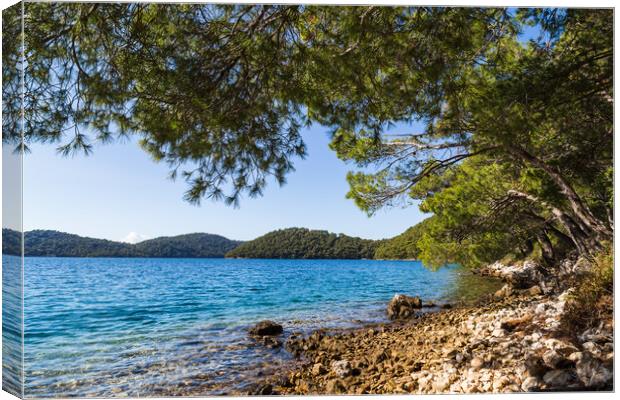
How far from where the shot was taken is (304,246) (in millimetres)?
3873

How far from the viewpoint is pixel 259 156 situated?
3396 millimetres

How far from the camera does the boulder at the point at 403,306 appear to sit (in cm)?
412

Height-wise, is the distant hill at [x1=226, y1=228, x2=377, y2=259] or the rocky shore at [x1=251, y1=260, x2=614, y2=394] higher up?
the distant hill at [x1=226, y1=228, x2=377, y2=259]

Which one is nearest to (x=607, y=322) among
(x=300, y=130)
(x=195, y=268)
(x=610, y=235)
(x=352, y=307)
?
(x=610, y=235)

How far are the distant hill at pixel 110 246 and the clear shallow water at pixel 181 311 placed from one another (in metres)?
0.10

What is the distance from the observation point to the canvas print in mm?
2836

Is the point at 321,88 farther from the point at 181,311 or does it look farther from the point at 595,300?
the point at 181,311

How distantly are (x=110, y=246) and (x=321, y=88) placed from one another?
1.99m

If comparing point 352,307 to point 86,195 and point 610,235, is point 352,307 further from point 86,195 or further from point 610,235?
point 86,195

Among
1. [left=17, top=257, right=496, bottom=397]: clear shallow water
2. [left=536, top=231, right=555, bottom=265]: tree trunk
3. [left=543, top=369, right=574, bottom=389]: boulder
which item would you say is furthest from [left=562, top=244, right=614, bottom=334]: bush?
[left=536, top=231, right=555, bottom=265]: tree trunk

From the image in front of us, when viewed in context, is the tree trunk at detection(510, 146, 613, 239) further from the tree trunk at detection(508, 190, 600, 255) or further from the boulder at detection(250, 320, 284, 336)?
the boulder at detection(250, 320, 284, 336)

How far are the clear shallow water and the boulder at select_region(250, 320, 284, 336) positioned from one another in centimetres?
8

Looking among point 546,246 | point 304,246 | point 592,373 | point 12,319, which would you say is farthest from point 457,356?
point 12,319

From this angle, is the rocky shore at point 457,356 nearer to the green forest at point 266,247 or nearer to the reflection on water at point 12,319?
the green forest at point 266,247
